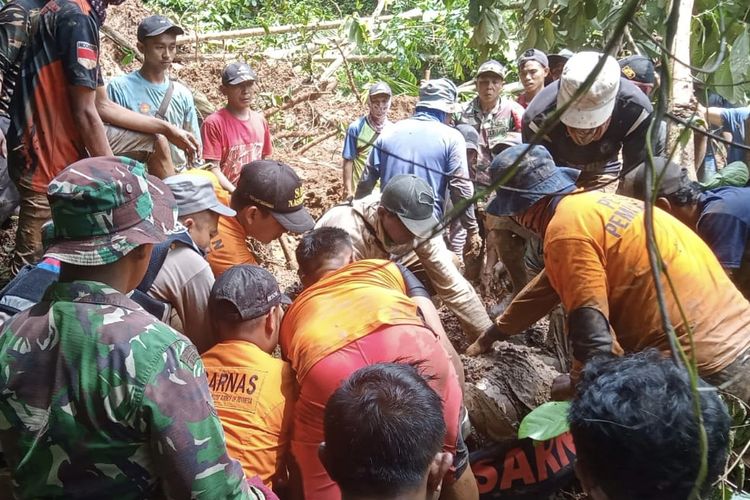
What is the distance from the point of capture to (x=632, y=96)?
11.2ft

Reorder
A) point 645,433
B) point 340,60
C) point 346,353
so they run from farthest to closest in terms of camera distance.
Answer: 1. point 340,60
2. point 346,353
3. point 645,433

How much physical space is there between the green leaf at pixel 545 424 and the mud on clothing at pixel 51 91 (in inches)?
84.5

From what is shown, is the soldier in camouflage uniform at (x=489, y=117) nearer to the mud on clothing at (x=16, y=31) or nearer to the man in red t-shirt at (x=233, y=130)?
the man in red t-shirt at (x=233, y=130)

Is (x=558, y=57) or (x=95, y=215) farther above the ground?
(x=95, y=215)

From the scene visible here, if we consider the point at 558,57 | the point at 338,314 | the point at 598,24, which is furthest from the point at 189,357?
the point at 558,57

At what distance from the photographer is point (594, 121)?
3.10 m

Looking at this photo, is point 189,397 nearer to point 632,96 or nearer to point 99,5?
point 99,5

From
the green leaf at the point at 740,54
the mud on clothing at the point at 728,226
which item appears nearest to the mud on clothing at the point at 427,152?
the mud on clothing at the point at 728,226

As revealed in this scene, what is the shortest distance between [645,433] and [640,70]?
3463 mm

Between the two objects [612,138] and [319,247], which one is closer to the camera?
[319,247]

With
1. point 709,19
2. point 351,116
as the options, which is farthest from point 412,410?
point 351,116

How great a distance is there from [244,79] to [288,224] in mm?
2221

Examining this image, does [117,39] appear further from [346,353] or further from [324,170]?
[346,353]

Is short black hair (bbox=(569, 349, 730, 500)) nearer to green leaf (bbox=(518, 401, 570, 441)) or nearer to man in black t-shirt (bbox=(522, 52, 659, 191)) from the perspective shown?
green leaf (bbox=(518, 401, 570, 441))
